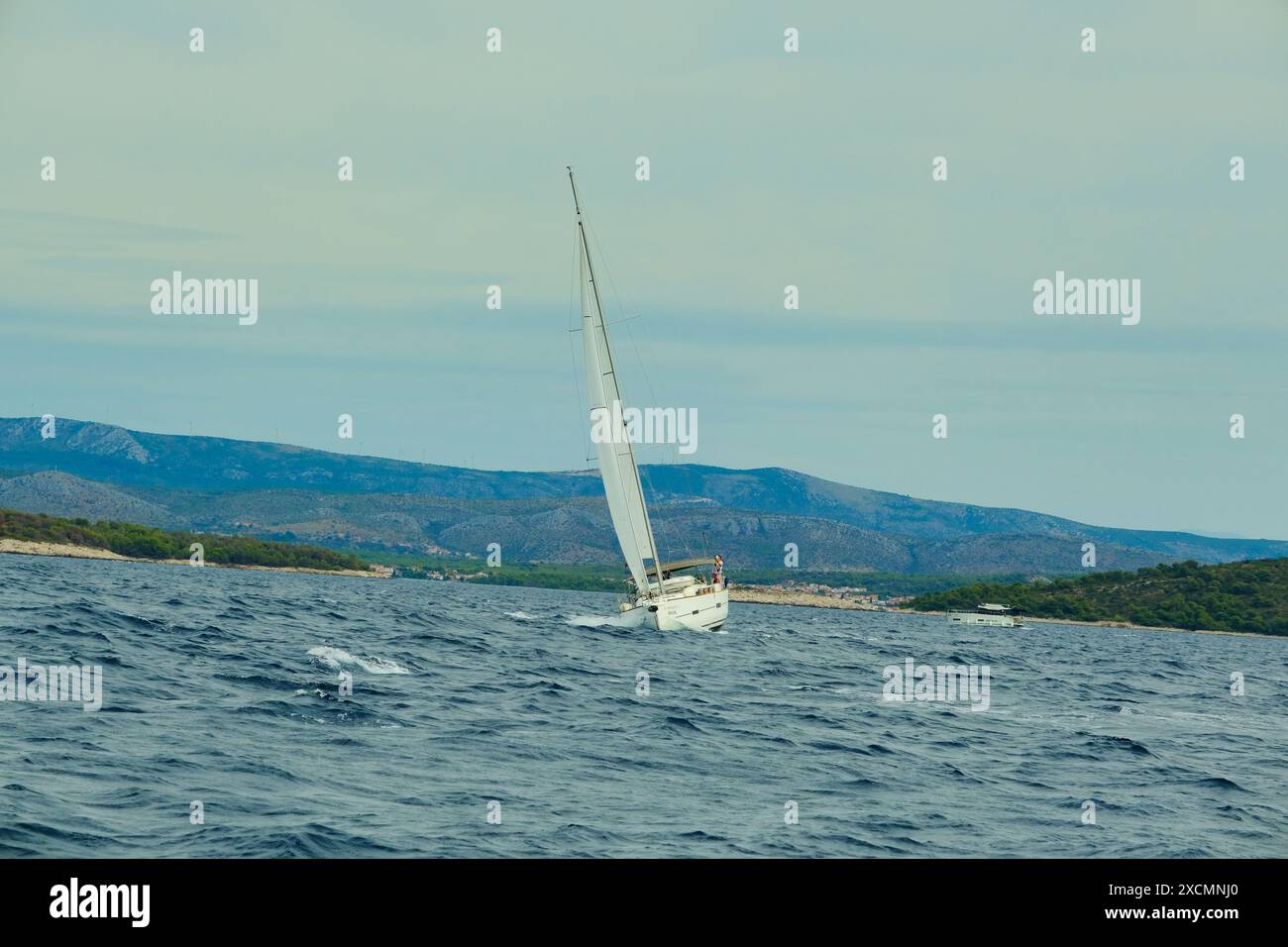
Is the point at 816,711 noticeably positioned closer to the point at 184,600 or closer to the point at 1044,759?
the point at 1044,759

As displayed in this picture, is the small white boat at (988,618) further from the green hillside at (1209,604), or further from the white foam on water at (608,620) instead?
the white foam on water at (608,620)

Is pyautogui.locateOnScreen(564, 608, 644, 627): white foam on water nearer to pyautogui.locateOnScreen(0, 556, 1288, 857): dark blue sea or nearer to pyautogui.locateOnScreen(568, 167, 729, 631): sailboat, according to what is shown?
pyautogui.locateOnScreen(568, 167, 729, 631): sailboat

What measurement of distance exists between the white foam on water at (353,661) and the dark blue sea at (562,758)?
275 millimetres

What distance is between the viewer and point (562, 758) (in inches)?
1024

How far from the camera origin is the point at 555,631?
68750mm

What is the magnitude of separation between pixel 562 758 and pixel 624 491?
152ft

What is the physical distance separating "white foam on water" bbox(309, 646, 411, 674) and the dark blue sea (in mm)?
275

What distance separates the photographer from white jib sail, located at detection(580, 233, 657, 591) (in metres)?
71.1

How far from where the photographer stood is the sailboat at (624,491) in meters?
71.2
